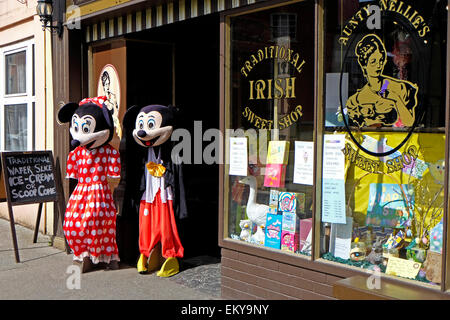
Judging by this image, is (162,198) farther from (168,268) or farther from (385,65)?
(385,65)

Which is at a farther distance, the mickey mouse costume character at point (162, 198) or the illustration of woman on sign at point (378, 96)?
the mickey mouse costume character at point (162, 198)

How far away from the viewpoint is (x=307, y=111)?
4383mm

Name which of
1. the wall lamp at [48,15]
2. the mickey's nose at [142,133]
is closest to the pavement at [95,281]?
the mickey's nose at [142,133]

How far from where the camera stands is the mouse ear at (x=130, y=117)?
580cm

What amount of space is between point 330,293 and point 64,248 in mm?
4081

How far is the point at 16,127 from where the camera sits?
8.66m

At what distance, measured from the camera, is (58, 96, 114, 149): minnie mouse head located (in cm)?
568

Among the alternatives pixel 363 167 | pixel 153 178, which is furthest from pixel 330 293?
pixel 153 178

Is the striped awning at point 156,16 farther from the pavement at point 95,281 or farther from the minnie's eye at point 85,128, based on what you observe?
the pavement at point 95,281

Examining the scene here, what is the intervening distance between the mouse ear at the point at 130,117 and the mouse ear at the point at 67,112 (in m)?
0.67

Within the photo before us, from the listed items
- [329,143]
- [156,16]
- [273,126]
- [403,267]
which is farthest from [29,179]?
[403,267]

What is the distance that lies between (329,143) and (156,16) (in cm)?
256

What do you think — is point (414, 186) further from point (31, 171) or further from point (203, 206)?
point (31, 171)

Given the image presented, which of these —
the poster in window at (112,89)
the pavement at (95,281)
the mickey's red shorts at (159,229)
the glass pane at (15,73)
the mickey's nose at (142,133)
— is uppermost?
the glass pane at (15,73)
